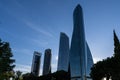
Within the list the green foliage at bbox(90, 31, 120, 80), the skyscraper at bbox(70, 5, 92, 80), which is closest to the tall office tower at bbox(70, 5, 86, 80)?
the skyscraper at bbox(70, 5, 92, 80)

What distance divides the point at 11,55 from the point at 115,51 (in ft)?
87.7

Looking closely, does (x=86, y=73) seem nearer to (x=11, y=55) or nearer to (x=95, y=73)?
(x=95, y=73)

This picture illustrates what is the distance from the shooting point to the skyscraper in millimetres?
134875

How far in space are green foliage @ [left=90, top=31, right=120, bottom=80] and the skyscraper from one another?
7663cm

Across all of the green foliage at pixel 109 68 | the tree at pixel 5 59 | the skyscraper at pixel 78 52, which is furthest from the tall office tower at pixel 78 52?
the tree at pixel 5 59

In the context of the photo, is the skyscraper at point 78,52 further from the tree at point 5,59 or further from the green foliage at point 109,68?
the tree at point 5,59

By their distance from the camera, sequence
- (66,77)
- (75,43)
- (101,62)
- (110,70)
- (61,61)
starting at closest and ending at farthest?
(110,70) < (101,62) < (66,77) < (75,43) < (61,61)

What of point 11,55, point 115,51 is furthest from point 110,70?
point 11,55

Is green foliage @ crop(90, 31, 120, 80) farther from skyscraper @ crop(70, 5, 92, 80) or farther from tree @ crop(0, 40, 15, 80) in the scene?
skyscraper @ crop(70, 5, 92, 80)

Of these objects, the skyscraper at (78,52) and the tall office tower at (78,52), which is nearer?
the tall office tower at (78,52)

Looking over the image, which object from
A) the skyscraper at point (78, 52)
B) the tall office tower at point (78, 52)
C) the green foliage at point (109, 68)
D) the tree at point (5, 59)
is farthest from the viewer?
the skyscraper at point (78, 52)

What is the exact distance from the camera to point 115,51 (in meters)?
43.7


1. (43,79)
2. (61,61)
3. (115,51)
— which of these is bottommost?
(43,79)

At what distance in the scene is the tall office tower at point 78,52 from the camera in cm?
13475
